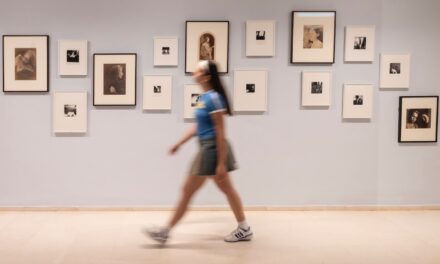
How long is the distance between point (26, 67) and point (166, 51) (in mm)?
1453

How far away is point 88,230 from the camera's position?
4.15 m

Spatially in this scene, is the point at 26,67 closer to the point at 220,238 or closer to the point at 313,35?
the point at 220,238

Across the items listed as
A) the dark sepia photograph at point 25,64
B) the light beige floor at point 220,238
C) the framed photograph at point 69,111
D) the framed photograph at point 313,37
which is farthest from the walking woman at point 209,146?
the dark sepia photograph at point 25,64

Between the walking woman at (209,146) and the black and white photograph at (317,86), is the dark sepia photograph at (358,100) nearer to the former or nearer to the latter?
the black and white photograph at (317,86)

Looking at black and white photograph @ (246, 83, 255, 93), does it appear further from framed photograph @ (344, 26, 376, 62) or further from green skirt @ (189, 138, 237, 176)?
green skirt @ (189, 138, 237, 176)

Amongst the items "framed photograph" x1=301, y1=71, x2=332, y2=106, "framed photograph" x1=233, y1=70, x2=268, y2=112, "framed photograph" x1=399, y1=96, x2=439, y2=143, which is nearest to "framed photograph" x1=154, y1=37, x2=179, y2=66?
"framed photograph" x1=233, y1=70, x2=268, y2=112

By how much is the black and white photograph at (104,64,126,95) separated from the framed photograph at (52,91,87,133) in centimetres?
25

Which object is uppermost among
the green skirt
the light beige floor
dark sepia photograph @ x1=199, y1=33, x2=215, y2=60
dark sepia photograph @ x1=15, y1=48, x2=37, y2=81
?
dark sepia photograph @ x1=199, y1=33, x2=215, y2=60

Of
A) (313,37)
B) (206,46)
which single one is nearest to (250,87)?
(206,46)

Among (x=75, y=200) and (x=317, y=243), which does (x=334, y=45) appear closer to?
(x=317, y=243)

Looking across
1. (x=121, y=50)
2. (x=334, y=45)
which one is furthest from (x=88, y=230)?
(x=334, y=45)

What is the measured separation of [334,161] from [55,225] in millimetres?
2882

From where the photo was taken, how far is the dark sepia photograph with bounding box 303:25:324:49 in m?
4.84

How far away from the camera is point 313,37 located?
4.85 metres
